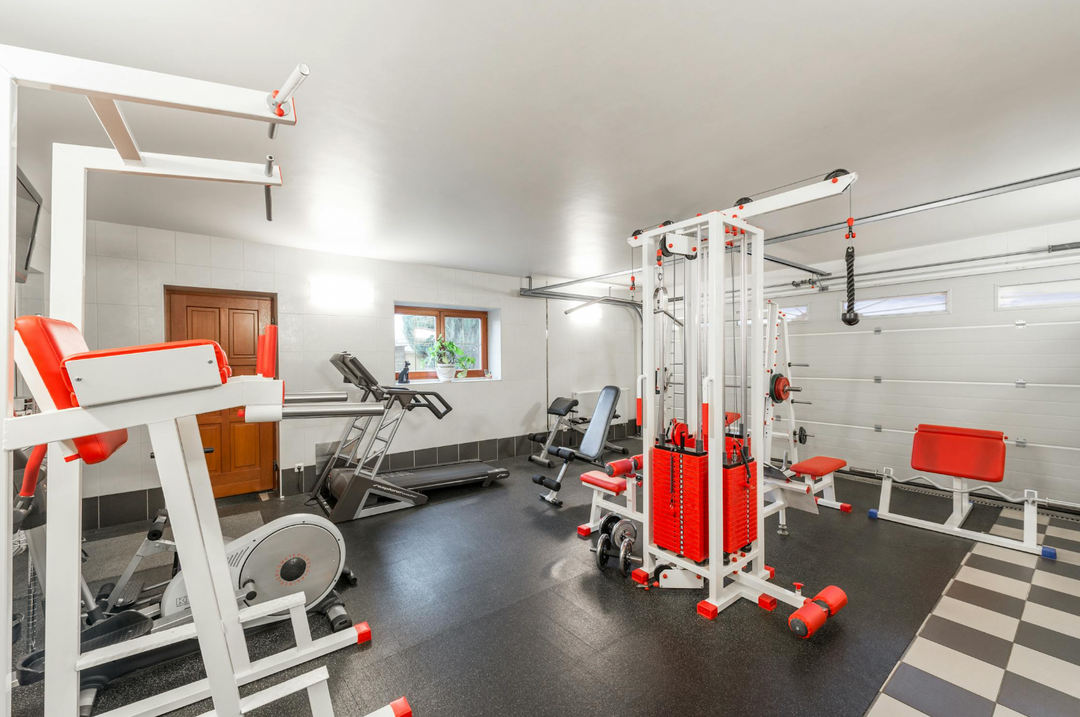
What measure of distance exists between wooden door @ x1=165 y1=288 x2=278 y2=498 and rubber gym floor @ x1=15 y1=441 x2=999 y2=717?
0.87 meters

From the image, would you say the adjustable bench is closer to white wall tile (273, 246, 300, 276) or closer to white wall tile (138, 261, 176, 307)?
white wall tile (273, 246, 300, 276)

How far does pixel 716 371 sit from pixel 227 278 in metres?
4.40

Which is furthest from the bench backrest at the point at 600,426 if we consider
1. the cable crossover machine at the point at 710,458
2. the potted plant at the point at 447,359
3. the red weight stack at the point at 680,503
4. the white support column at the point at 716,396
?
the potted plant at the point at 447,359

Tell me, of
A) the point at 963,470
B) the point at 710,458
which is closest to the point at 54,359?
the point at 710,458

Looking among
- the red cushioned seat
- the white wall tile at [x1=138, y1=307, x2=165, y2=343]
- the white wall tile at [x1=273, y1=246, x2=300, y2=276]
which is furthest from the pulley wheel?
the white wall tile at [x1=138, y1=307, x2=165, y2=343]

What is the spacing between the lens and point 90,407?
1.04m

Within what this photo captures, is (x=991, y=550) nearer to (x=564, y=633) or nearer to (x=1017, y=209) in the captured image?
(x=1017, y=209)

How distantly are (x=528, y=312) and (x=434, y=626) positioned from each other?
4.52 m

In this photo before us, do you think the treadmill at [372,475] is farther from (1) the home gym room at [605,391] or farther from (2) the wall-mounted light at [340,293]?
(2) the wall-mounted light at [340,293]

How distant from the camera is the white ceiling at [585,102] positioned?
1474mm

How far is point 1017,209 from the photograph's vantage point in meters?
3.46

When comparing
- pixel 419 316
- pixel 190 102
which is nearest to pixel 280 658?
pixel 190 102

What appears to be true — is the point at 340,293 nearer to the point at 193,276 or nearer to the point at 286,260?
the point at 286,260

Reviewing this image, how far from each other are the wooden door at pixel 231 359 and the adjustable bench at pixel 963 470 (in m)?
5.79
